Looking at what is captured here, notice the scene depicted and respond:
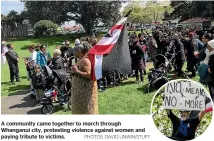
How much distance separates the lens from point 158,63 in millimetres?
9125

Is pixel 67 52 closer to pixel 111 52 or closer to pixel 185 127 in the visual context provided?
pixel 111 52

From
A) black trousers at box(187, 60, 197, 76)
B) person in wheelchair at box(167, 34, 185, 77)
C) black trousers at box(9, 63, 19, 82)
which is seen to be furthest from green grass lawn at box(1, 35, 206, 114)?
person in wheelchair at box(167, 34, 185, 77)

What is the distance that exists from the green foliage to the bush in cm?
2441

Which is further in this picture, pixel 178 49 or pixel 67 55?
pixel 67 55

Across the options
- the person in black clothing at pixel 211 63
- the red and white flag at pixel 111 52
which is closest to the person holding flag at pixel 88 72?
the red and white flag at pixel 111 52

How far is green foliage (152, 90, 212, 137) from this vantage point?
5.12 metres

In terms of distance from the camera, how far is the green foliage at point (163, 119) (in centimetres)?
512

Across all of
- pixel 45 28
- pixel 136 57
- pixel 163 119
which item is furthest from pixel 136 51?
pixel 45 28

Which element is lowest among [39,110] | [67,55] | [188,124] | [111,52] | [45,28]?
[39,110]

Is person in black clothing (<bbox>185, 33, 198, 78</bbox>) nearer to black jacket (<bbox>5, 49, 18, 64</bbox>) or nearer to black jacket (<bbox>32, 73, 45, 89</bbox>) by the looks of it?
black jacket (<bbox>32, 73, 45, 89</bbox>)

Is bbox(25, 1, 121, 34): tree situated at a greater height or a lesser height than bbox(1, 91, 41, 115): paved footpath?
greater

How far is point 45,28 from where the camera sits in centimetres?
2909

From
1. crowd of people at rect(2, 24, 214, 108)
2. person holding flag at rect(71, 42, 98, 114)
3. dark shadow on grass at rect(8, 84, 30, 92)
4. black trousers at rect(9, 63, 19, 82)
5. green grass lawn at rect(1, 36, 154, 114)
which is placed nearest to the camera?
person holding flag at rect(71, 42, 98, 114)

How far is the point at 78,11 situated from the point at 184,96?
22877 millimetres
